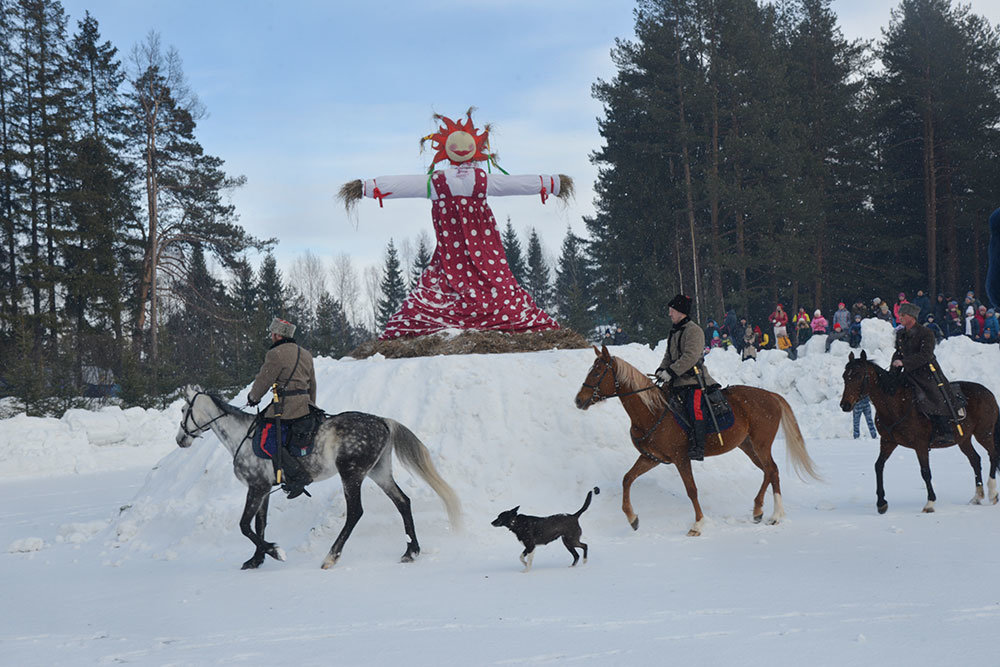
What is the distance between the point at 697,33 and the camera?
34562 mm

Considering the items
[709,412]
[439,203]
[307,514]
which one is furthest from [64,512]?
[709,412]

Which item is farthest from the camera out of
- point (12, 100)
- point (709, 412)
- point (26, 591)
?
point (12, 100)

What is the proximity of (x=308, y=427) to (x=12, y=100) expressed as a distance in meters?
30.9

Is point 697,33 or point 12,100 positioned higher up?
point 697,33

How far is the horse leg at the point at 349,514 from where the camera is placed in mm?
7535

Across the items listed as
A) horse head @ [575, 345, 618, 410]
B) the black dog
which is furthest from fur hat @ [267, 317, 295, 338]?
horse head @ [575, 345, 618, 410]

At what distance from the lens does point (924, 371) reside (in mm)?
9188

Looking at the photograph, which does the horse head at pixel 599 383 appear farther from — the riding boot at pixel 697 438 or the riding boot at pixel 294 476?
the riding boot at pixel 294 476

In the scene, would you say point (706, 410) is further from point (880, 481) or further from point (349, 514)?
point (349, 514)

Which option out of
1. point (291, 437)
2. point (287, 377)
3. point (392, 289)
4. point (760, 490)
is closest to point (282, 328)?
point (287, 377)

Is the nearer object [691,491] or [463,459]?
[691,491]

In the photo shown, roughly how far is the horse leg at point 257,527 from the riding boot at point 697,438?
438 centimetres

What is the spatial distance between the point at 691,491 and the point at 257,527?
4537 millimetres

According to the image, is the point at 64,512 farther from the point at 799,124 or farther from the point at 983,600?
the point at 799,124
